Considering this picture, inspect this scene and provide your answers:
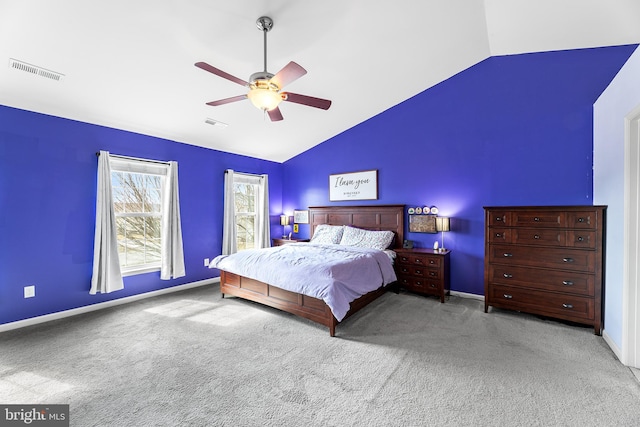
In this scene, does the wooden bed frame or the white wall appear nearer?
the white wall

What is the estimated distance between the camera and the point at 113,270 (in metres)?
3.66

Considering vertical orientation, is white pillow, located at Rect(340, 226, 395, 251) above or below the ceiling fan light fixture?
below

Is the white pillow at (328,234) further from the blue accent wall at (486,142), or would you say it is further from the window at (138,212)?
the window at (138,212)

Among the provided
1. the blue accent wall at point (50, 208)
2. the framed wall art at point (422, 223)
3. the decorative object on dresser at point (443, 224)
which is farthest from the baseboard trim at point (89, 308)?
the decorative object on dresser at point (443, 224)

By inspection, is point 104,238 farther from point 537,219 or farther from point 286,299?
point 537,219

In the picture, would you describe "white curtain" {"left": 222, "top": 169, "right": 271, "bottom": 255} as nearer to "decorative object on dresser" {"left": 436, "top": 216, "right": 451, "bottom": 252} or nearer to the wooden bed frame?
the wooden bed frame

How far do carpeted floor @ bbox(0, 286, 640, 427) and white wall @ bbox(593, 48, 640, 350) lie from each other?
42cm

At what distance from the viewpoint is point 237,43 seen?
2715 mm

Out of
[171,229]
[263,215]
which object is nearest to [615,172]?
[263,215]

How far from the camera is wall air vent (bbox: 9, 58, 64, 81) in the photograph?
2.53m

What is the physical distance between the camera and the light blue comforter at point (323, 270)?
2836 millimetres

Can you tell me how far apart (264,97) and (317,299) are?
2097 millimetres

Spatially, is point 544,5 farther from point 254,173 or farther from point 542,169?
point 254,173

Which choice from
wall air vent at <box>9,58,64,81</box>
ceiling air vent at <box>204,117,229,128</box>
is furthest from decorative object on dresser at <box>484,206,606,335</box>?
wall air vent at <box>9,58,64,81</box>
